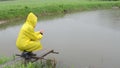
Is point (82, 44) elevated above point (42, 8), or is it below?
above

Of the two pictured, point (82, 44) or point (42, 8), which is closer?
point (82, 44)

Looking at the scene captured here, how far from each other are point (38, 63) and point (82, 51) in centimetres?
413

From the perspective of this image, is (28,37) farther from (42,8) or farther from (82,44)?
(42,8)

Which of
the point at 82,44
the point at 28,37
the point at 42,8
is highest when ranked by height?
the point at 28,37

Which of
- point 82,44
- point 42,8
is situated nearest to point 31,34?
point 82,44

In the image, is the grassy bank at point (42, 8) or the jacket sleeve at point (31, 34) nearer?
the jacket sleeve at point (31, 34)

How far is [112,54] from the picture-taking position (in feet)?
42.6

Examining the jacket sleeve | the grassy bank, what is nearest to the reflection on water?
the jacket sleeve

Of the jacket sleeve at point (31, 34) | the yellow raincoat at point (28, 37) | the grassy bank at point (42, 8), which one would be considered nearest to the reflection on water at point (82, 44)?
the yellow raincoat at point (28, 37)

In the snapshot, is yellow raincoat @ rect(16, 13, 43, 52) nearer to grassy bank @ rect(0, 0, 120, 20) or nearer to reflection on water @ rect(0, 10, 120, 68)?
reflection on water @ rect(0, 10, 120, 68)

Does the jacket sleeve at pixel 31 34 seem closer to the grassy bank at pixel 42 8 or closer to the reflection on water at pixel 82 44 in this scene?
the reflection on water at pixel 82 44

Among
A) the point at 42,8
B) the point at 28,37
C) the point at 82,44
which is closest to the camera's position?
the point at 28,37

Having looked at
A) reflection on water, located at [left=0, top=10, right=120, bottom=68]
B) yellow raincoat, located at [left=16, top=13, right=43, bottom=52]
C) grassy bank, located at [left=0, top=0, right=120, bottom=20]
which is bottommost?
grassy bank, located at [left=0, top=0, right=120, bottom=20]

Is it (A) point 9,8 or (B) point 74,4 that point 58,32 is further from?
(B) point 74,4
